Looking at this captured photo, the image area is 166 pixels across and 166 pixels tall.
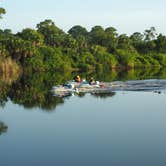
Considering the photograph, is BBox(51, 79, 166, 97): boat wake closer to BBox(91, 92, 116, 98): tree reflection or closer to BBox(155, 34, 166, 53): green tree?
BBox(91, 92, 116, 98): tree reflection

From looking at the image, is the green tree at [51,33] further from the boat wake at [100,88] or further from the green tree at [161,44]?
the boat wake at [100,88]

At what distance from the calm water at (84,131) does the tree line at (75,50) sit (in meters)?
30.8

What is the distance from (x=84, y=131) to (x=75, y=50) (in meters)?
65.6

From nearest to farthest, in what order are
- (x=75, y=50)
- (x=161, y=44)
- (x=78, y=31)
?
(x=75, y=50) < (x=161, y=44) < (x=78, y=31)

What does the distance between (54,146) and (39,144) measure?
737 millimetres

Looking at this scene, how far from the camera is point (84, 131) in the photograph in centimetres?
2127

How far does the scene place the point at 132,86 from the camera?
42.2 meters

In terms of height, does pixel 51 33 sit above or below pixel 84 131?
above

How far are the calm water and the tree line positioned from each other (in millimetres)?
30758

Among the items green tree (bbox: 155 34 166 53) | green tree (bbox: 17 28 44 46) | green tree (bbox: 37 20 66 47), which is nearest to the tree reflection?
green tree (bbox: 17 28 44 46)

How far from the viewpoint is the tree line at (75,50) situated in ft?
231

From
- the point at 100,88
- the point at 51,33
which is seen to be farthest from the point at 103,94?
the point at 51,33

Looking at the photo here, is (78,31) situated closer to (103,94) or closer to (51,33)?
(51,33)

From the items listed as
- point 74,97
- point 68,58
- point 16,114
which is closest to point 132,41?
point 68,58
